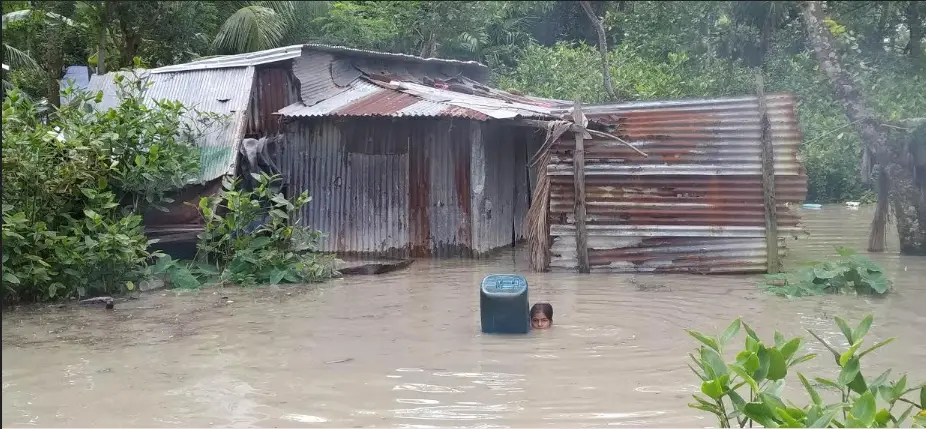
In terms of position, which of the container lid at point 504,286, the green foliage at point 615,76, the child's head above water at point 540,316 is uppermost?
the green foliage at point 615,76

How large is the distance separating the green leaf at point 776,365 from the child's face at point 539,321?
4.32m

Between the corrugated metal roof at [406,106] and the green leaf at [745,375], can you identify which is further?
the corrugated metal roof at [406,106]

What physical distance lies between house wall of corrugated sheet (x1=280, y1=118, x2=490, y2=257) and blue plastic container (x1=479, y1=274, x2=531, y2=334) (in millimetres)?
5077

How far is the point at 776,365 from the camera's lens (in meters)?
2.94

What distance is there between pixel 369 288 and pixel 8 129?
3.99 meters

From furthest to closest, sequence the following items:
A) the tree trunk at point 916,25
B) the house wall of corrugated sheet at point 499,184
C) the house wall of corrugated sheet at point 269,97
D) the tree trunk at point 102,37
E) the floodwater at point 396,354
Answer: the house wall of corrugated sheet at point 269,97
the tree trunk at point 102,37
the house wall of corrugated sheet at point 499,184
the tree trunk at point 916,25
the floodwater at point 396,354

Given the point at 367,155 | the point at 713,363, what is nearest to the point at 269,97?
the point at 367,155

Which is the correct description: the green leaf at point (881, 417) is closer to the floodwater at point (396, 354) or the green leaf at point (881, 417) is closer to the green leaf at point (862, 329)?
the green leaf at point (862, 329)

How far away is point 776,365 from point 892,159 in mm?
9507

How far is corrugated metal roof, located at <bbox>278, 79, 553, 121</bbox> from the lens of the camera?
35.9 feet

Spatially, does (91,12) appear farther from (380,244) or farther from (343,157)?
(380,244)

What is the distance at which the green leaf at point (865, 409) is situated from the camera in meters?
2.67

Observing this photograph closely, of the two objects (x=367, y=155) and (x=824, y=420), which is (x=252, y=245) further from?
(x=824, y=420)

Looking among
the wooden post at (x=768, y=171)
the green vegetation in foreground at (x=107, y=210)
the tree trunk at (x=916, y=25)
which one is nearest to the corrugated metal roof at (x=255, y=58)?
the green vegetation in foreground at (x=107, y=210)
